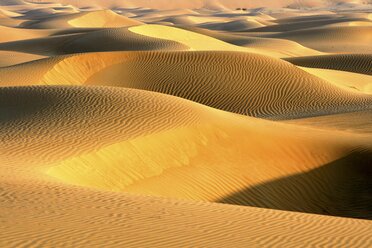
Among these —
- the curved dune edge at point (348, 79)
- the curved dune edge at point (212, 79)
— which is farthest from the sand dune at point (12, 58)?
the curved dune edge at point (348, 79)

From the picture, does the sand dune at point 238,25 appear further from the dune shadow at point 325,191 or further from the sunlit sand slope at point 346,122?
the dune shadow at point 325,191

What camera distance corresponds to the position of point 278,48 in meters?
46.7

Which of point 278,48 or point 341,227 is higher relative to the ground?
point 341,227

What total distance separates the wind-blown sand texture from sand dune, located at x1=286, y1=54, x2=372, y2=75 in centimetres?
396

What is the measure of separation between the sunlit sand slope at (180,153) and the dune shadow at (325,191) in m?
0.02

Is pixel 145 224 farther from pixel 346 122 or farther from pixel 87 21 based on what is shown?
pixel 87 21

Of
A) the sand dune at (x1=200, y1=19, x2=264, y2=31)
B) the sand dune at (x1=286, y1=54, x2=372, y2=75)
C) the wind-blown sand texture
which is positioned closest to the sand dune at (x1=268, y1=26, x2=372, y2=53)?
the sand dune at (x1=200, y1=19, x2=264, y2=31)

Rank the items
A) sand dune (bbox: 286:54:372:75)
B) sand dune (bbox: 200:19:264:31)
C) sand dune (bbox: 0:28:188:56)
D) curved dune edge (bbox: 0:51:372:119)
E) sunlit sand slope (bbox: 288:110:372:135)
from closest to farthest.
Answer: sunlit sand slope (bbox: 288:110:372:135) < curved dune edge (bbox: 0:51:372:119) < sand dune (bbox: 286:54:372:75) < sand dune (bbox: 0:28:188:56) < sand dune (bbox: 200:19:264:31)

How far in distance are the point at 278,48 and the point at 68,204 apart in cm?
4016

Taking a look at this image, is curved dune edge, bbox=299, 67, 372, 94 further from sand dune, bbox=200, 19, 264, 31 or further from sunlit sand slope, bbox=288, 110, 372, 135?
sand dune, bbox=200, 19, 264, 31

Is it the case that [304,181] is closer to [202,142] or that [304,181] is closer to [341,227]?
[202,142]

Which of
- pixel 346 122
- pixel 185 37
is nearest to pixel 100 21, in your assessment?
pixel 185 37

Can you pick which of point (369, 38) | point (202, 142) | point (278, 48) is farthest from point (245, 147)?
point (369, 38)

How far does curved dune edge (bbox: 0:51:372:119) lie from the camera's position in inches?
925
